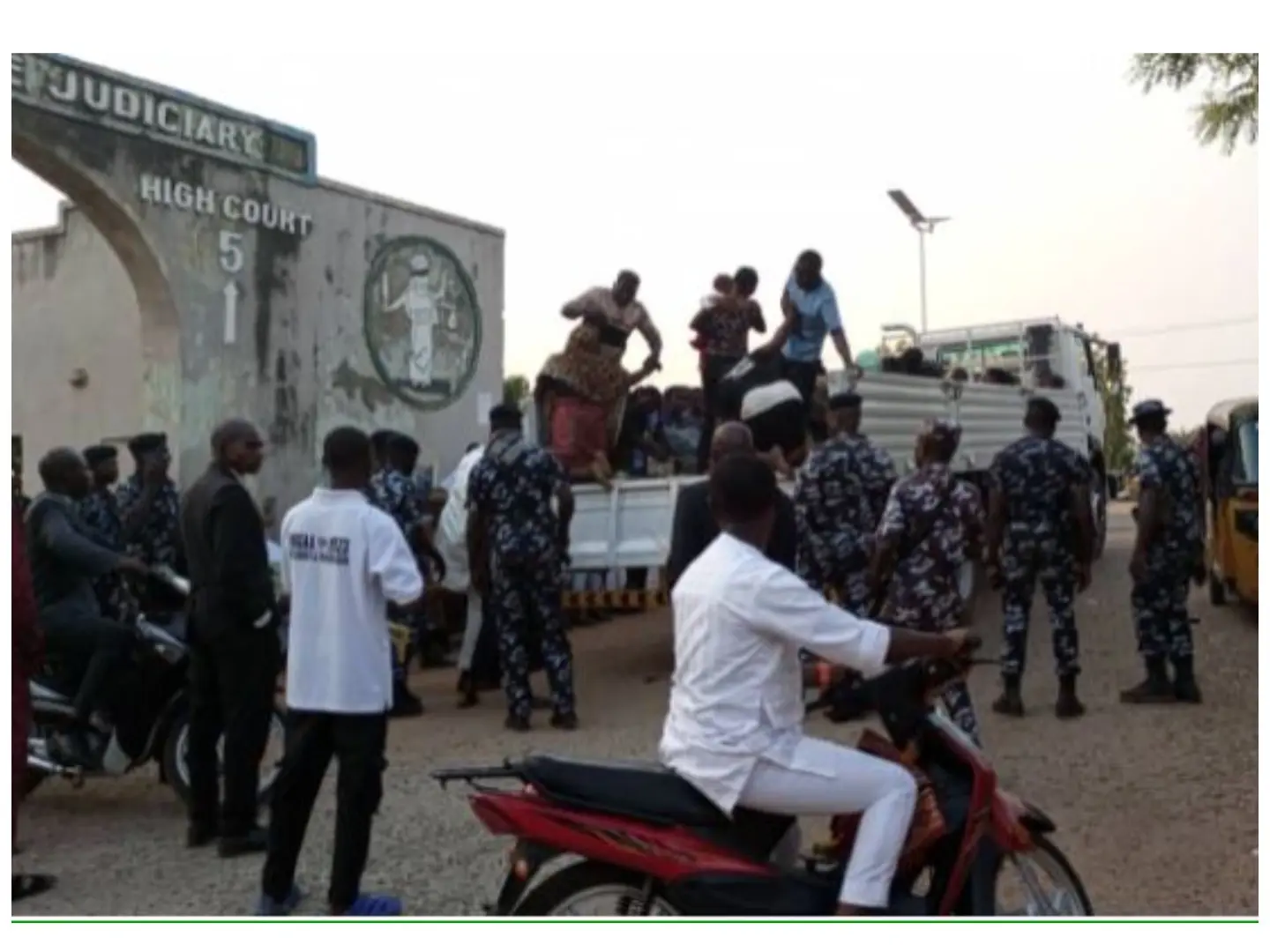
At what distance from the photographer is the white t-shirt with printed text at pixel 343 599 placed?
448 centimetres

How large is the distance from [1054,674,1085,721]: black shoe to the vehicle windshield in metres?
3.41

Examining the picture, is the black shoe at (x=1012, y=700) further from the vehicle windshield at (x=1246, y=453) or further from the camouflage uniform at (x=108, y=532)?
the camouflage uniform at (x=108, y=532)

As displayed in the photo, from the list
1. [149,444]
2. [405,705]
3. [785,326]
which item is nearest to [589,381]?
[785,326]

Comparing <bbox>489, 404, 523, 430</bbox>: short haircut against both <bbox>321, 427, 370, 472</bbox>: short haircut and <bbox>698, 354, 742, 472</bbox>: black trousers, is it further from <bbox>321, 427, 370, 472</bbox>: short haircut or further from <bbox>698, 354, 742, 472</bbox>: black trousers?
<bbox>321, 427, 370, 472</bbox>: short haircut

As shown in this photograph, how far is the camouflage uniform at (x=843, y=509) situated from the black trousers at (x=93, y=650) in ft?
11.4

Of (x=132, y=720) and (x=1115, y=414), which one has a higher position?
(x=1115, y=414)

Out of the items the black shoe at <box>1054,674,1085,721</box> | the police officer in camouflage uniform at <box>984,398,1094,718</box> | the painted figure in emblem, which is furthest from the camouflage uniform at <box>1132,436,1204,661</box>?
the painted figure in emblem

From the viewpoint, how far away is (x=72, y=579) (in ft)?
20.3

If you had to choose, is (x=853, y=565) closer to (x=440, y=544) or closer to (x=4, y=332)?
(x=440, y=544)

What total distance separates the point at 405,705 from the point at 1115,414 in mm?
11408

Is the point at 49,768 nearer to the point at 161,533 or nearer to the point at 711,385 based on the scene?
the point at 161,533

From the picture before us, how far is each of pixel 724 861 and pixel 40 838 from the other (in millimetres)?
3764

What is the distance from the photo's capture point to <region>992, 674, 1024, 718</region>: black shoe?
24.7ft

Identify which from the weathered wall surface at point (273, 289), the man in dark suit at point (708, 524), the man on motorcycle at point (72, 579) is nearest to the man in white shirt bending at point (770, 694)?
the man in dark suit at point (708, 524)
